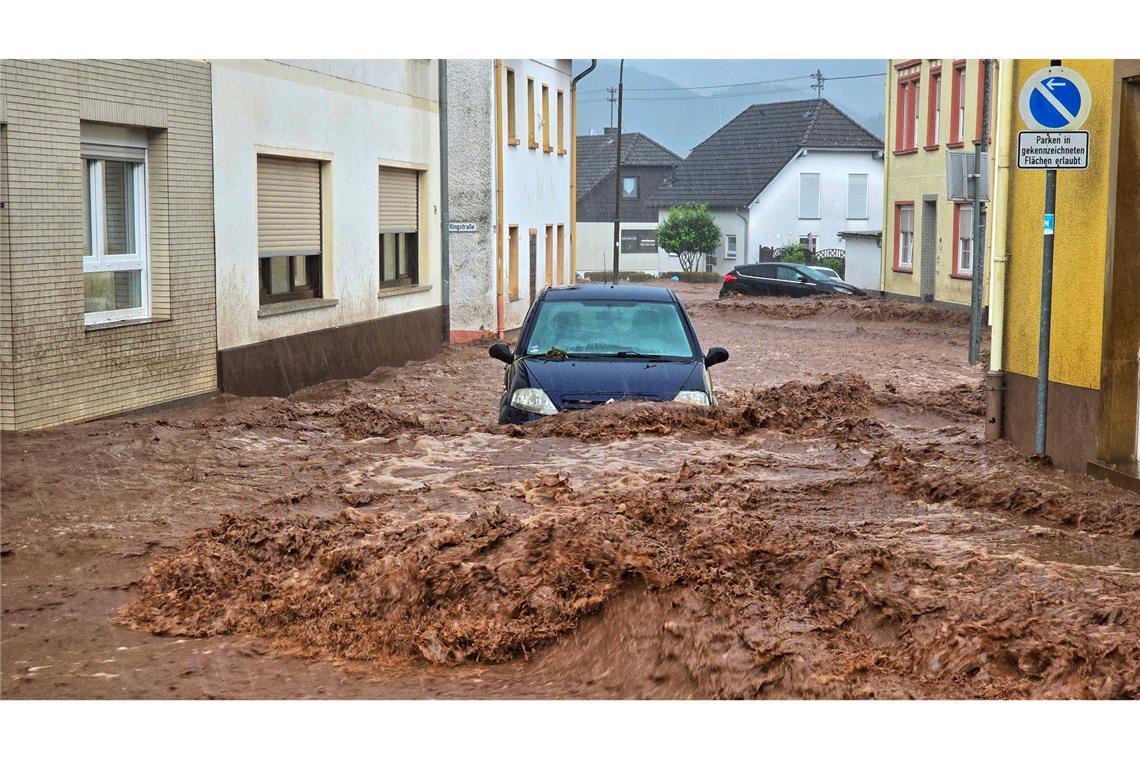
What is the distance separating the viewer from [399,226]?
2320 cm

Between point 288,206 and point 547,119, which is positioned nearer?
point 288,206

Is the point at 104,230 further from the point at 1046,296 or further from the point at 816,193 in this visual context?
the point at 816,193

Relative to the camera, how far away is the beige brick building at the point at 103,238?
11750mm

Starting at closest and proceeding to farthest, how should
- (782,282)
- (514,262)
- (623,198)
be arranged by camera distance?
(514,262) → (782,282) → (623,198)

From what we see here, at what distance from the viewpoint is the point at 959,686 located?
5891 millimetres

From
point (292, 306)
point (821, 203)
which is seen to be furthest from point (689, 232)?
point (292, 306)

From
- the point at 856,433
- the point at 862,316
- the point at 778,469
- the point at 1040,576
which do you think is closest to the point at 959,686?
the point at 1040,576

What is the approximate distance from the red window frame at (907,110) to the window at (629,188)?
Result: 1734 inches

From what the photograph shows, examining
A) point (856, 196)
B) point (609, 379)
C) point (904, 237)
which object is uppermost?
point (856, 196)

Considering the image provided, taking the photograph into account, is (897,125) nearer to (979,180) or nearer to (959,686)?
(979,180)

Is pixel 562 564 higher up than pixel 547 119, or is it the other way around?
pixel 547 119

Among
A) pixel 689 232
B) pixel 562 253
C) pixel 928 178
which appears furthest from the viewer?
pixel 689 232

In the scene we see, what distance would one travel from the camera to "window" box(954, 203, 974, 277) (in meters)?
35.1

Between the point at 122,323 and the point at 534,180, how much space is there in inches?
844
